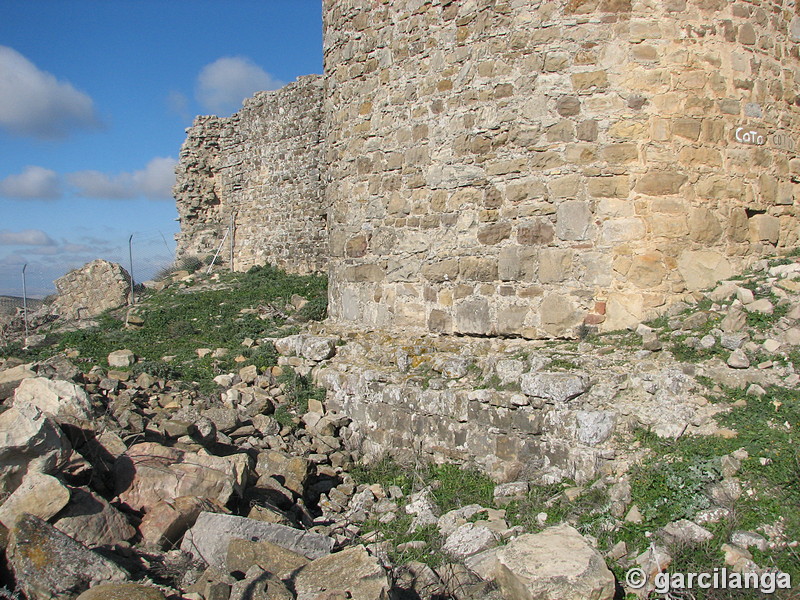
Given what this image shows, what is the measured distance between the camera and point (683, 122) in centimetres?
508

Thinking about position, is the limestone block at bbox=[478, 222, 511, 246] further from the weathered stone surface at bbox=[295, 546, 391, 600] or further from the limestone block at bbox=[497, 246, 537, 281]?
the weathered stone surface at bbox=[295, 546, 391, 600]

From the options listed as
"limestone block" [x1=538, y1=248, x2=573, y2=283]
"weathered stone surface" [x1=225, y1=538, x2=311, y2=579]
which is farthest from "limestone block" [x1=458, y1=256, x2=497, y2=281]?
"weathered stone surface" [x1=225, y1=538, x2=311, y2=579]

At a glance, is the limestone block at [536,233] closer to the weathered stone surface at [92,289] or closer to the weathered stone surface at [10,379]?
the weathered stone surface at [10,379]

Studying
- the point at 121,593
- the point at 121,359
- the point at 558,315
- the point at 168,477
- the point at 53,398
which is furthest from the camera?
the point at 121,359

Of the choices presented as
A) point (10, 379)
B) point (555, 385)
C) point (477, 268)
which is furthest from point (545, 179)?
point (10, 379)

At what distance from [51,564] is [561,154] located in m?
4.53

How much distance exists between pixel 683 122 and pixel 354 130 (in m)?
3.19

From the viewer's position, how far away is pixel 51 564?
314 cm

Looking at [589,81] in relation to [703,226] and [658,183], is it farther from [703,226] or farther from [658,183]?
[703,226]

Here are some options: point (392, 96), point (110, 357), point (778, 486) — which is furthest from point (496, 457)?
point (110, 357)

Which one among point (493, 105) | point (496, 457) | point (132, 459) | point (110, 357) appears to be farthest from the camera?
point (110, 357)

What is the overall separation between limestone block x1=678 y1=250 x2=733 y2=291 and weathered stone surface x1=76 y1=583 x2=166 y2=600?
4.37 m

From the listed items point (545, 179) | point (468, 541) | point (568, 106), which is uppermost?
point (568, 106)

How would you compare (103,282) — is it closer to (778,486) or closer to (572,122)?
(572,122)
